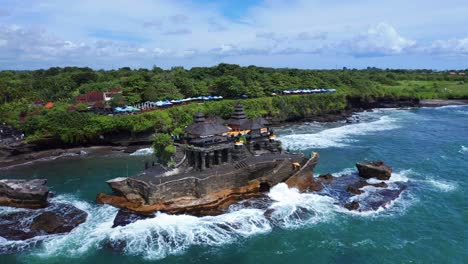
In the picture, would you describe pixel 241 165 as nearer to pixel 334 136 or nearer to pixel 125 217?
pixel 125 217

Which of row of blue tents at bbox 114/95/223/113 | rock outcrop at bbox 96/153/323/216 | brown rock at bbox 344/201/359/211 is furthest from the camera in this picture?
row of blue tents at bbox 114/95/223/113

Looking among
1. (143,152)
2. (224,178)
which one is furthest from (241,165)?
(143,152)

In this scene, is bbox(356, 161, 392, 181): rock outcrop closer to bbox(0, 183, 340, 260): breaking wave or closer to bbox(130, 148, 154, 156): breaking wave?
bbox(0, 183, 340, 260): breaking wave

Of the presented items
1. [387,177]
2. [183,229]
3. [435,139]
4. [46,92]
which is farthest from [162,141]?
[46,92]

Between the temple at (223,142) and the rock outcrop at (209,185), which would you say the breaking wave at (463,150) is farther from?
the temple at (223,142)

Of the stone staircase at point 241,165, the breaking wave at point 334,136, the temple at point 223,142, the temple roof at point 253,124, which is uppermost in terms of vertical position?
the temple roof at point 253,124

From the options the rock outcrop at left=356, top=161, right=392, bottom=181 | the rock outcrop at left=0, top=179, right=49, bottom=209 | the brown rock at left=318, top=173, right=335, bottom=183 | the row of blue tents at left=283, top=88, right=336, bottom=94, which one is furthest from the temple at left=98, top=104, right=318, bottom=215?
the row of blue tents at left=283, top=88, right=336, bottom=94

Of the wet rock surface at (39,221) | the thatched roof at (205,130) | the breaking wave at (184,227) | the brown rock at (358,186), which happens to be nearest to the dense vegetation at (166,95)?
the thatched roof at (205,130)
